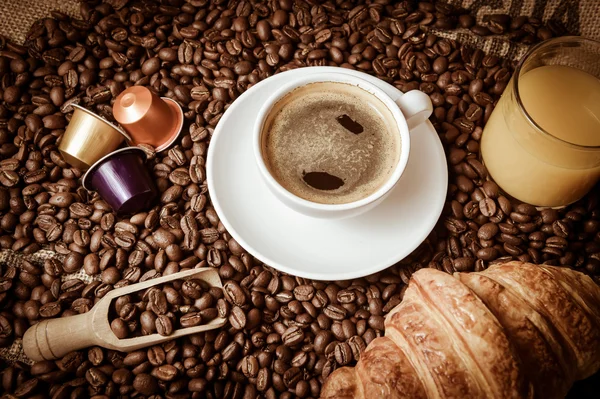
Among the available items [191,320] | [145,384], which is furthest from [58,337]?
[191,320]

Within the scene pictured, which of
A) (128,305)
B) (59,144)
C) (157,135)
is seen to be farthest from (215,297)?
(59,144)

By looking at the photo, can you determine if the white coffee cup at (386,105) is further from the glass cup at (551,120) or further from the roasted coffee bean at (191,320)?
the roasted coffee bean at (191,320)

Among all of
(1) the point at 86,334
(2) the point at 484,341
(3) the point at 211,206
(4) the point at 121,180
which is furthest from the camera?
(3) the point at 211,206

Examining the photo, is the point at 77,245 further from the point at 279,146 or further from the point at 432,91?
the point at 432,91

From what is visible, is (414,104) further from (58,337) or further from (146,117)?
(58,337)

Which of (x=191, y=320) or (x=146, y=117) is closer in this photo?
(x=191, y=320)

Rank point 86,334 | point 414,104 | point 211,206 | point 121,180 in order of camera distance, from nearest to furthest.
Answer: point 414,104 → point 86,334 → point 121,180 → point 211,206
